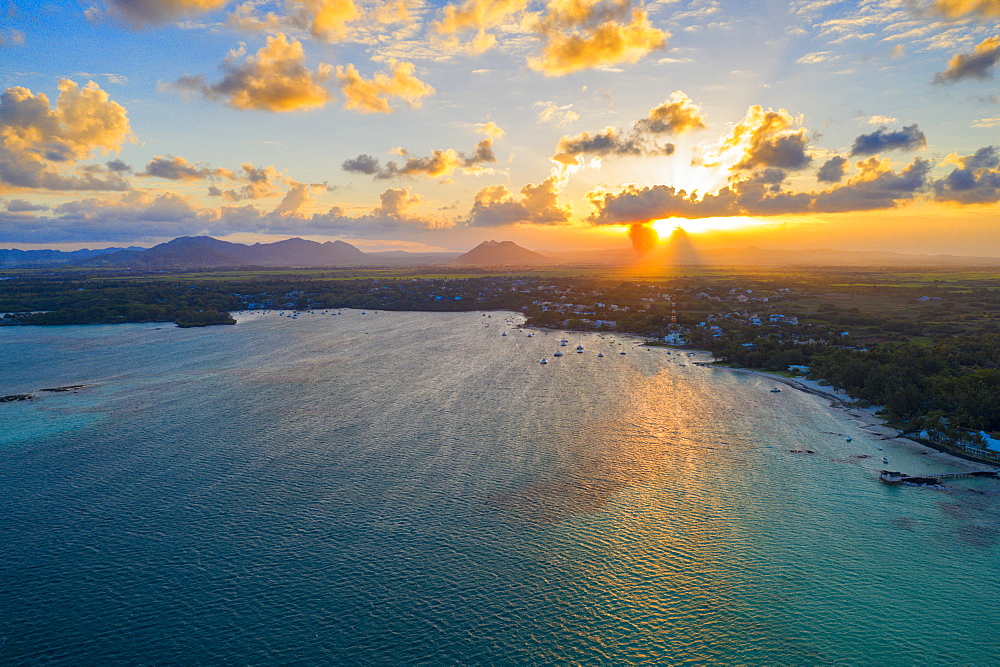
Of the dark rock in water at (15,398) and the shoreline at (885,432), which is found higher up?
the dark rock in water at (15,398)

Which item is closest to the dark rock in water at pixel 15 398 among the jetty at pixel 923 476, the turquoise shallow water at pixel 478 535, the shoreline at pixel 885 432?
the turquoise shallow water at pixel 478 535

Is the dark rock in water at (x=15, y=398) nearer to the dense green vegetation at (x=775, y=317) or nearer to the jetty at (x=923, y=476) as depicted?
the dense green vegetation at (x=775, y=317)

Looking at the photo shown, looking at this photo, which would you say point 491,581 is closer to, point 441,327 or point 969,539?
point 969,539

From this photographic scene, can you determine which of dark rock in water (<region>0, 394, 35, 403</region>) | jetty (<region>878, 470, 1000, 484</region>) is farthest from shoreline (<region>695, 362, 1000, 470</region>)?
dark rock in water (<region>0, 394, 35, 403</region>)

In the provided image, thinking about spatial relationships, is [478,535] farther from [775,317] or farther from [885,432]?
[775,317]

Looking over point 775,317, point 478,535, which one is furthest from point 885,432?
point 775,317

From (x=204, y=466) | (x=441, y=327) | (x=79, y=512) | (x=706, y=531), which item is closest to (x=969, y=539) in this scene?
(x=706, y=531)
